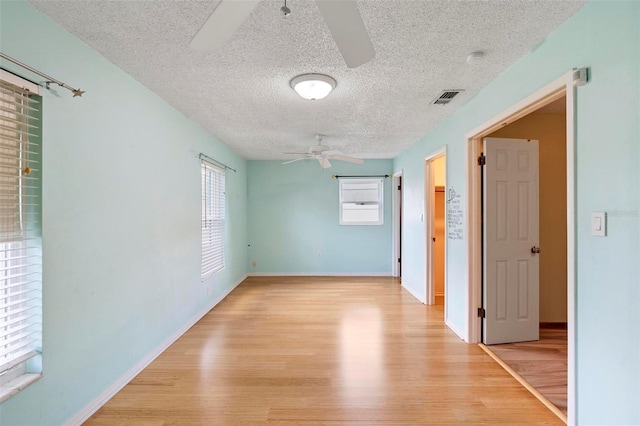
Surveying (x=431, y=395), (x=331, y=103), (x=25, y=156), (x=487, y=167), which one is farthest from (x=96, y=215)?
(x=487, y=167)

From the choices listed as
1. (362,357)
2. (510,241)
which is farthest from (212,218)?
(510,241)

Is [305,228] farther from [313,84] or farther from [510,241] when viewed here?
[313,84]

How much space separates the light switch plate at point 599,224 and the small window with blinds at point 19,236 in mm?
2944

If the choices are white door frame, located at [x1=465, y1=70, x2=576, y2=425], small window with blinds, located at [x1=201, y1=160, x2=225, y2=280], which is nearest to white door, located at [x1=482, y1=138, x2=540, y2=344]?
white door frame, located at [x1=465, y1=70, x2=576, y2=425]

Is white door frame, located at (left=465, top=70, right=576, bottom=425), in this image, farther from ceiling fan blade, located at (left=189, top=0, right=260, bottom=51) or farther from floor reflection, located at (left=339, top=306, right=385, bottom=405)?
ceiling fan blade, located at (left=189, top=0, right=260, bottom=51)

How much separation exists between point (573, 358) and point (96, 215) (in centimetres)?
308

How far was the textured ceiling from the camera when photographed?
156cm

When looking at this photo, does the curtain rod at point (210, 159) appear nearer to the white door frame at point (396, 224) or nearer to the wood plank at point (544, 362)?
the white door frame at point (396, 224)

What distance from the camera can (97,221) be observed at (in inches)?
78.1

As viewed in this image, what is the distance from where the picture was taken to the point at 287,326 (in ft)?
11.2

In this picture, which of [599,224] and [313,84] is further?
[313,84]

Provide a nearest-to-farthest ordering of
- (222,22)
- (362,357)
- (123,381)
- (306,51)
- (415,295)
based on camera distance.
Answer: (222,22)
(306,51)
(123,381)
(362,357)
(415,295)

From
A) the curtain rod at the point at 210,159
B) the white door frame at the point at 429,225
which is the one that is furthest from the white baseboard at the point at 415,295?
the curtain rod at the point at 210,159

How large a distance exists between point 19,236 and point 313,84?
6.75 ft
